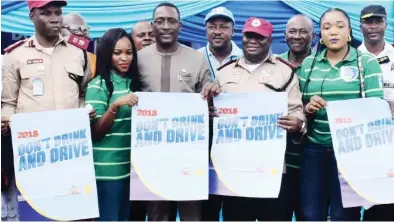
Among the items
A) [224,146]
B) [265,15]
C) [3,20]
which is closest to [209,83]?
[224,146]

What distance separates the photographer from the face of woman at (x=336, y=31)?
389 centimetres

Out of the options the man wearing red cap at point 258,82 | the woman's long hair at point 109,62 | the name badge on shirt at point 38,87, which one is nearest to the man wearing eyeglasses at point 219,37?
the man wearing red cap at point 258,82

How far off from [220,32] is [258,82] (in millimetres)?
856

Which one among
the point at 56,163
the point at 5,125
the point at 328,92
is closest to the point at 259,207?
the point at 328,92

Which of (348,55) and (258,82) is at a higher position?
(348,55)

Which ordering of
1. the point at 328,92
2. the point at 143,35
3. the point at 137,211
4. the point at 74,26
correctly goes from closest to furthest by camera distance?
1. the point at 328,92
2. the point at 137,211
3. the point at 143,35
4. the point at 74,26

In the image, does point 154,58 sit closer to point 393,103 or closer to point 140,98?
point 140,98

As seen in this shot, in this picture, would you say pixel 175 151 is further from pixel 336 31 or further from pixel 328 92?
pixel 336 31

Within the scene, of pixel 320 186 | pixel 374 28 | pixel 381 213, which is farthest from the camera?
pixel 374 28

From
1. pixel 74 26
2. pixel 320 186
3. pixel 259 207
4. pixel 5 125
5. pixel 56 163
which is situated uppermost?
pixel 74 26

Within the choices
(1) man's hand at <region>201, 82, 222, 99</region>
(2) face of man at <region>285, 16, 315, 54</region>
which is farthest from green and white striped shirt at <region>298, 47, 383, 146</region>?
(2) face of man at <region>285, 16, 315, 54</region>

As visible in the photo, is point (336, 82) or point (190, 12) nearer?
point (336, 82)

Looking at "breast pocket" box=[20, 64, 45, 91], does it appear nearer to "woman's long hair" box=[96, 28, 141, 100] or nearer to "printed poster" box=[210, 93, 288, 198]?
"woman's long hair" box=[96, 28, 141, 100]

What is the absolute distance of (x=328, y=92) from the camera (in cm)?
386
